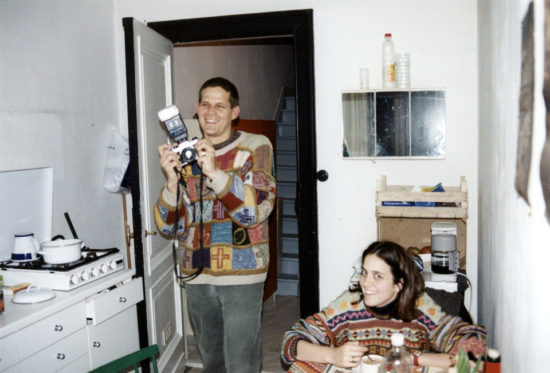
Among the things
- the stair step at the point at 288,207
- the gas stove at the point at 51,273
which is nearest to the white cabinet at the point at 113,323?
the gas stove at the point at 51,273

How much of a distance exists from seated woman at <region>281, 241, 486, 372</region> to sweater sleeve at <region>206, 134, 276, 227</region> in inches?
22.1

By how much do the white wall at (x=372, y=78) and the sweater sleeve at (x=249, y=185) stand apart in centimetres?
74

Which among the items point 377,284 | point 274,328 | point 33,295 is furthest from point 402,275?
point 274,328

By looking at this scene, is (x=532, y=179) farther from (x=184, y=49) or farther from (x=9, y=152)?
(x=184, y=49)

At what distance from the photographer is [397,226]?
9.82 ft

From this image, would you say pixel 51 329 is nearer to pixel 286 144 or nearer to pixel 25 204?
pixel 25 204

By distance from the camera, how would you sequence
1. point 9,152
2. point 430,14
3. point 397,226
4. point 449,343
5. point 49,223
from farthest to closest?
point 397,226
point 430,14
point 49,223
point 9,152
point 449,343

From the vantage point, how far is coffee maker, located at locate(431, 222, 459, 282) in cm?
247

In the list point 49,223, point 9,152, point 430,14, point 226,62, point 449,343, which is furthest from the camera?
point 226,62

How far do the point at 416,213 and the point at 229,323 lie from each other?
A: 1093 millimetres

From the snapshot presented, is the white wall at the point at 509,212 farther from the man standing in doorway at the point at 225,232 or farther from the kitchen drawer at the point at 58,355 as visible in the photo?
the kitchen drawer at the point at 58,355

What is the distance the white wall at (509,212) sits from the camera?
1.10 metres

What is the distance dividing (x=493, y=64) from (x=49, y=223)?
6.79 ft

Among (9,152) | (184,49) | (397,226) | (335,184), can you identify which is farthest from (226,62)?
(9,152)
